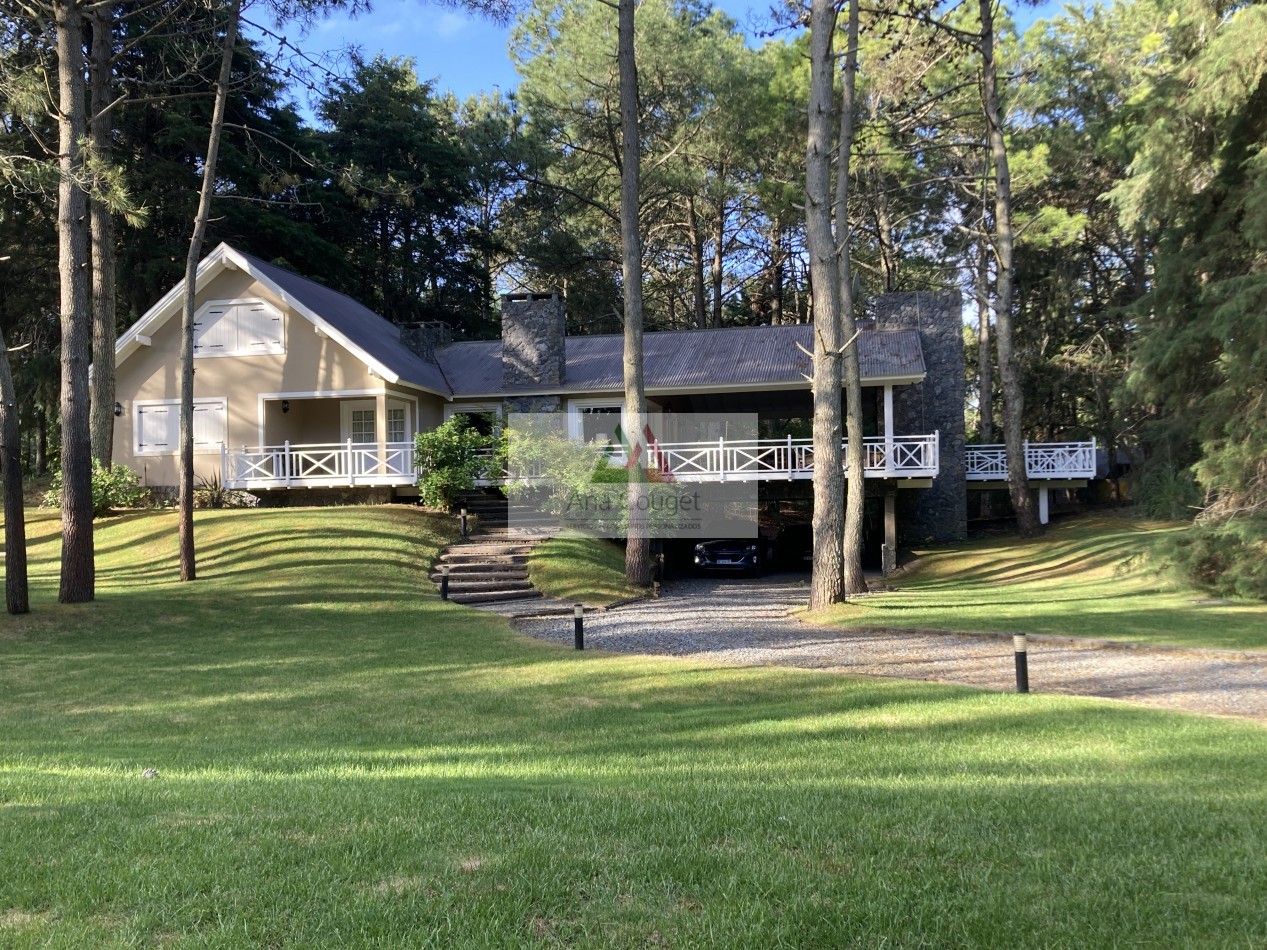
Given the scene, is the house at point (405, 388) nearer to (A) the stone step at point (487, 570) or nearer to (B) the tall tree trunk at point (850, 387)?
(B) the tall tree trunk at point (850, 387)

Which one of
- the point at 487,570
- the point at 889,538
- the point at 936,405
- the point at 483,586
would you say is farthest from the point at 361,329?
the point at 936,405

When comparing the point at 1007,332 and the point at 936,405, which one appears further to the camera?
the point at 936,405

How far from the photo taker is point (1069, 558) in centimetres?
1959

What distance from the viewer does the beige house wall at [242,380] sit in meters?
21.9

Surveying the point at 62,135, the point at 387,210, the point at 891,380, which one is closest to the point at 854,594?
the point at 891,380

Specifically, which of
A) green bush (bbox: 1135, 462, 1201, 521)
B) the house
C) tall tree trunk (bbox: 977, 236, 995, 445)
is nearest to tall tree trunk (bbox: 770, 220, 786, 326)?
tall tree trunk (bbox: 977, 236, 995, 445)

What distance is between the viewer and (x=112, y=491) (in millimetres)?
Result: 20000

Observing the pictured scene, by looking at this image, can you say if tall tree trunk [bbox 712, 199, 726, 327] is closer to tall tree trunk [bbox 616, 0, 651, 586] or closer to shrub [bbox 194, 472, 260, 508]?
tall tree trunk [bbox 616, 0, 651, 586]

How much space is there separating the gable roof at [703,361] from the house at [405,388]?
0.23 feet

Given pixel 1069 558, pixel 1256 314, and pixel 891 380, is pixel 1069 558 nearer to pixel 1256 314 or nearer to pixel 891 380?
pixel 891 380

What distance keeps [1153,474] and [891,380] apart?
717cm

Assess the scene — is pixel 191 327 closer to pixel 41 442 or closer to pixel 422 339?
pixel 422 339

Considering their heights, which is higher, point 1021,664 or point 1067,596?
point 1021,664

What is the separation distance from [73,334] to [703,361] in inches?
580
